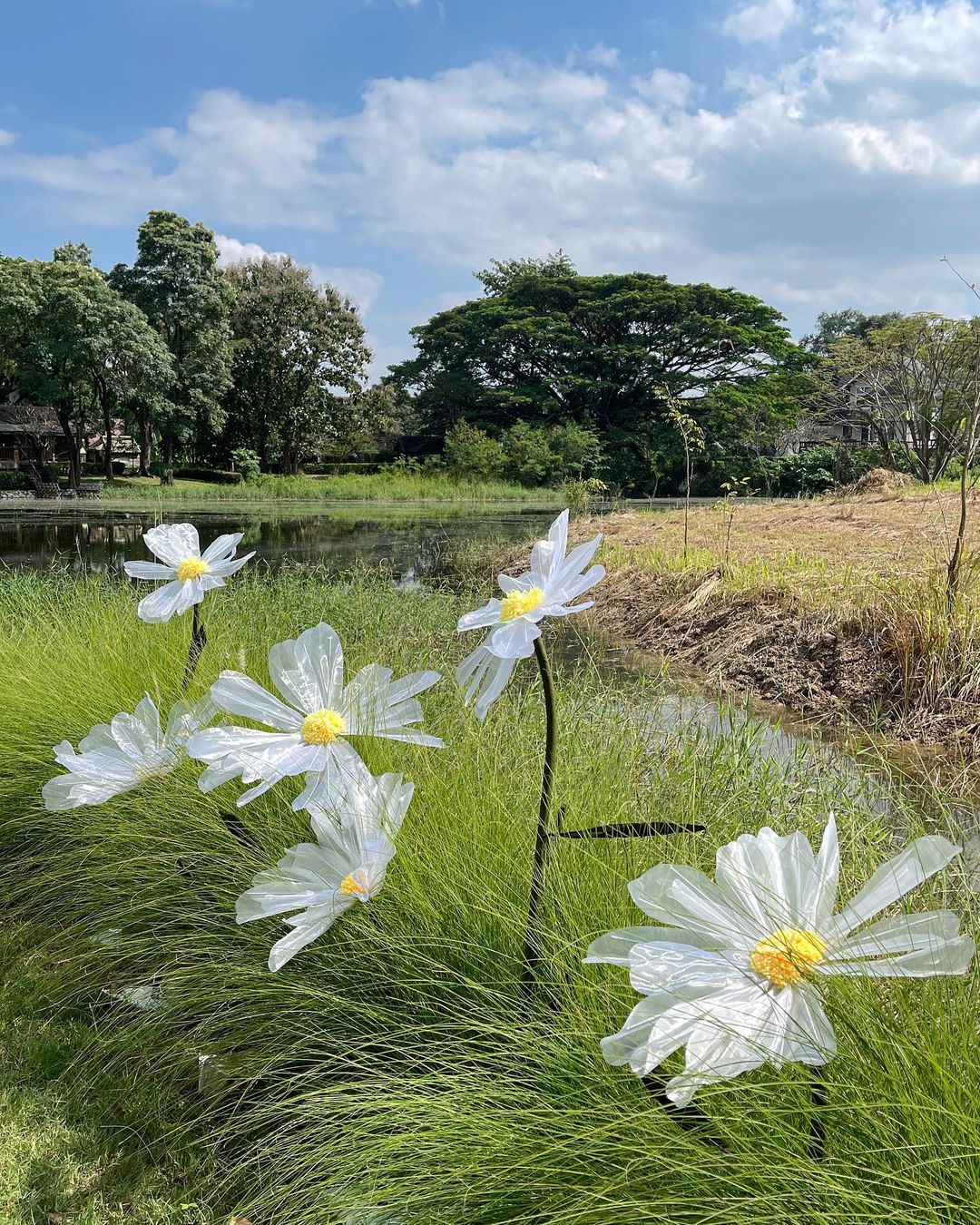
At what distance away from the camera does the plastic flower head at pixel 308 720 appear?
111 cm

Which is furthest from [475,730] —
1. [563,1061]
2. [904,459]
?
[904,459]

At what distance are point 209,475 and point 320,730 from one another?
29.8 m

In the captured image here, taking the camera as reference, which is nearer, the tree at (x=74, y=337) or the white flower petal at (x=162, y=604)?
the white flower petal at (x=162, y=604)

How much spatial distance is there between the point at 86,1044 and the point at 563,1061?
1.11m

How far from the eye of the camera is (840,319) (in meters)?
58.2

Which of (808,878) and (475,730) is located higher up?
(808,878)

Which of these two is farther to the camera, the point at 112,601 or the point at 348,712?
the point at 112,601

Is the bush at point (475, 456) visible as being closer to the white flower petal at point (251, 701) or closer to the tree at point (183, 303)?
the tree at point (183, 303)

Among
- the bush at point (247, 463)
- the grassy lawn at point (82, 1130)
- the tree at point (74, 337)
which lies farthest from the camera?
the bush at point (247, 463)

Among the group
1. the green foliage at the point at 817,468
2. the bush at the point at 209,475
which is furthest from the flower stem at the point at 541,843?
the bush at the point at 209,475

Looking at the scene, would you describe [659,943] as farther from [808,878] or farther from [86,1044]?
[86,1044]

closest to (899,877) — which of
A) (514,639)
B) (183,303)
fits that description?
(514,639)

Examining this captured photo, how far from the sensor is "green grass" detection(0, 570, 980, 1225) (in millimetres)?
809

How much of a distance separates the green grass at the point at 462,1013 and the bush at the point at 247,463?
27120mm
